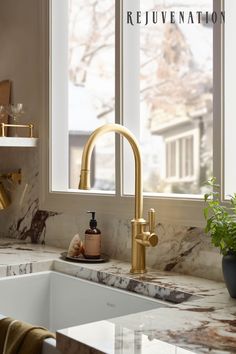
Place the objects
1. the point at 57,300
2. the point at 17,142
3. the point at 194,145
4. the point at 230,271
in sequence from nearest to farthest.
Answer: the point at 230,271 < the point at 57,300 < the point at 17,142 < the point at 194,145

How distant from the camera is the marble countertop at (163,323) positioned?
946 mm

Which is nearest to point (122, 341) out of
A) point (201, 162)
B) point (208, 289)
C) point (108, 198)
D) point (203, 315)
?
point (203, 315)

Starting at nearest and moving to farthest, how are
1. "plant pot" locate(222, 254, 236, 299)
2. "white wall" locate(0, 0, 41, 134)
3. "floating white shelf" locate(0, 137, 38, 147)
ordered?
"plant pot" locate(222, 254, 236, 299)
"floating white shelf" locate(0, 137, 38, 147)
"white wall" locate(0, 0, 41, 134)

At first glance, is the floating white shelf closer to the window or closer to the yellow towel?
the yellow towel

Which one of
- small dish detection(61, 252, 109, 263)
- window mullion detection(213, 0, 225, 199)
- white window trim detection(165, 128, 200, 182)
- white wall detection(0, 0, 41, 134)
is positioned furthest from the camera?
white window trim detection(165, 128, 200, 182)

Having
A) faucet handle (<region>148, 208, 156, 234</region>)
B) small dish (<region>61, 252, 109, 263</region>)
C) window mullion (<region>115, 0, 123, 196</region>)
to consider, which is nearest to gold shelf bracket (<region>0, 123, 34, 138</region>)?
window mullion (<region>115, 0, 123, 196</region>)

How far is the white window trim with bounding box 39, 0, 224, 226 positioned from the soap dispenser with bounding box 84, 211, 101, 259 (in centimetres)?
10

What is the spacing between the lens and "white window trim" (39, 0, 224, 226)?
1.51 meters

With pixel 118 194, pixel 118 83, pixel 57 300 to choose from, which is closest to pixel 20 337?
pixel 57 300

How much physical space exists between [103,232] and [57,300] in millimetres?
303

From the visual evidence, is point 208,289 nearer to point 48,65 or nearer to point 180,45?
point 48,65

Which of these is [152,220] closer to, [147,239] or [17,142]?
[147,239]

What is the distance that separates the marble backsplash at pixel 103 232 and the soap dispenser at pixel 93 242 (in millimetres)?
86

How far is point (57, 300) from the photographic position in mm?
1781
